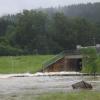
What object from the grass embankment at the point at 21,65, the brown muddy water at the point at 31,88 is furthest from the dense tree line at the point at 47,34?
the brown muddy water at the point at 31,88

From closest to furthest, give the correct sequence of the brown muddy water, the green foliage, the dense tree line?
the brown muddy water, the green foliage, the dense tree line

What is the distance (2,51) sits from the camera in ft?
445

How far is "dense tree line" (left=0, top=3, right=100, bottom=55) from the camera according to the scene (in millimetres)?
144750

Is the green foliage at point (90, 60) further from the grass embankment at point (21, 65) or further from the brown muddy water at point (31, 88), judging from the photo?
the brown muddy water at point (31, 88)

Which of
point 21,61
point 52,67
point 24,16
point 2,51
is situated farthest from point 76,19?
point 52,67

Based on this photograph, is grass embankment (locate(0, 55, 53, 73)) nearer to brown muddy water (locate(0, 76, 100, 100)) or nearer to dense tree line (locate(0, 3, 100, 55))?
dense tree line (locate(0, 3, 100, 55))

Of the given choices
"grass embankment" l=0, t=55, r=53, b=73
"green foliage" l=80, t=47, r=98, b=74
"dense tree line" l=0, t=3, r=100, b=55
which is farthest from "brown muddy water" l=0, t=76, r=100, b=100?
"dense tree line" l=0, t=3, r=100, b=55

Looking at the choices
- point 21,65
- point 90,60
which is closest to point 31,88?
point 90,60

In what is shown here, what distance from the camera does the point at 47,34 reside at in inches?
6063

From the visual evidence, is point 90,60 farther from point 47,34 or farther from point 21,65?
point 47,34

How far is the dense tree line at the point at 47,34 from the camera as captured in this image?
475 feet

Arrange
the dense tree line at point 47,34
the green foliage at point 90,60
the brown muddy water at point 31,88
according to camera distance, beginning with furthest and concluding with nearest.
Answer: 1. the dense tree line at point 47,34
2. the green foliage at point 90,60
3. the brown muddy water at point 31,88

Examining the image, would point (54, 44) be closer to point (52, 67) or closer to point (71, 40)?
point (71, 40)

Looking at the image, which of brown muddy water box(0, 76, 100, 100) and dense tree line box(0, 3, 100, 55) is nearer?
brown muddy water box(0, 76, 100, 100)
